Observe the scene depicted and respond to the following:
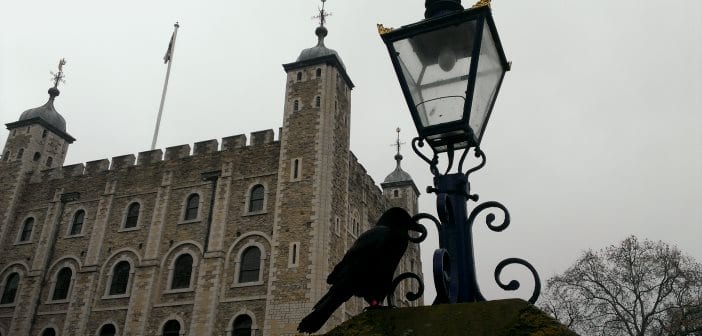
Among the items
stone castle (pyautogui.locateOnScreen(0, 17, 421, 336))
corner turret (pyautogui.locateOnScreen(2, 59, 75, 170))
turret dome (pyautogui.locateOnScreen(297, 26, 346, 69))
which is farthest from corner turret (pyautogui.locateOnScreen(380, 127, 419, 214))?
corner turret (pyautogui.locateOnScreen(2, 59, 75, 170))

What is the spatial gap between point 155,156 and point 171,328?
27.1 ft

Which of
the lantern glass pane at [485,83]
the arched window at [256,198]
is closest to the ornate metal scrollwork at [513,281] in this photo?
the lantern glass pane at [485,83]

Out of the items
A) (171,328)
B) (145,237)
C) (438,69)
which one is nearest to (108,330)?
(171,328)

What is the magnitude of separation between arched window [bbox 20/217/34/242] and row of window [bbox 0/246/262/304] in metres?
1.72

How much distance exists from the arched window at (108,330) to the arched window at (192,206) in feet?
16.6

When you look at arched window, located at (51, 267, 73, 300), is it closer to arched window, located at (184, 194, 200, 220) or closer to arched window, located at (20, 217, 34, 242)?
arched window, located at (20, 217, 34, 242)

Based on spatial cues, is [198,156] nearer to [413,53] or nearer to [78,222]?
[78,222]

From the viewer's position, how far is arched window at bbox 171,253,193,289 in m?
22.5

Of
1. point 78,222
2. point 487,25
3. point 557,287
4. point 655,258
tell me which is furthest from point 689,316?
point 78,222

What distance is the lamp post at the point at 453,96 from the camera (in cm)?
276

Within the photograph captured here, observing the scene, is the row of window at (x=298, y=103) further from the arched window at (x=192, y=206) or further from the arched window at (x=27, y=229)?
the arched window at (x=27, y=229)

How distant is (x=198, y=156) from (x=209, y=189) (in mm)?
1984

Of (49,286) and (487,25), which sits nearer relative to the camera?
(487,25)

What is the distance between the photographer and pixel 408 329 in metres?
2.17
